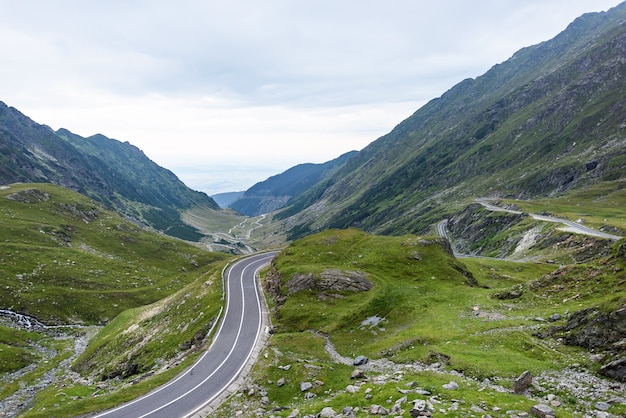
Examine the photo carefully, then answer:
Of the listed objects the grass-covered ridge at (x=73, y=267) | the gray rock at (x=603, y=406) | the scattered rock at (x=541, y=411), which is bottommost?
the gray rock at (x=603, y=406)

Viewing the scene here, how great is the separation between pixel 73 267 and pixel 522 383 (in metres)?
150

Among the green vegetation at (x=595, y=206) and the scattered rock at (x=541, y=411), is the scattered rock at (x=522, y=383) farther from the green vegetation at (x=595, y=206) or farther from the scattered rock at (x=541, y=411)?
the green vegetation at (x=595, y=206)

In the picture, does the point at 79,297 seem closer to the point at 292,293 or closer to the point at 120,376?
the point at 120,376

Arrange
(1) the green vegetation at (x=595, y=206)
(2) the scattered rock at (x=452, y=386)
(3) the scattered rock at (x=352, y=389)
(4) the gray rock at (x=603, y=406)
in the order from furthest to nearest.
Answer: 1. (1) the green vegetation at (x=595, y=206)
2. (3) the scattered rock at (x=352, y=389)
3. (2) the scattered rock at (x=452, y=386)
4. (4) the gray rock at (x=603, y=406)

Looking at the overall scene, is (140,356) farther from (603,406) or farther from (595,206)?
(595,206)

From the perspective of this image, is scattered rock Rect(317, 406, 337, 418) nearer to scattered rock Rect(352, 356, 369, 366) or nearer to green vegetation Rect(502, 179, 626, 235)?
scattered rock Rect(352, 356, 369, 366)

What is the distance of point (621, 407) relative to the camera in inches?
858

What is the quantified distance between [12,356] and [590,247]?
144085mm

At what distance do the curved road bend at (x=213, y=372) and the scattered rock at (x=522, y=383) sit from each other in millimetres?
27479

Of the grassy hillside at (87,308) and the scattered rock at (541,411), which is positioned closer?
the scattered rock at (541,411)

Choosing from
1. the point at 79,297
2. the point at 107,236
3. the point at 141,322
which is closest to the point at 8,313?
the point at 79,297

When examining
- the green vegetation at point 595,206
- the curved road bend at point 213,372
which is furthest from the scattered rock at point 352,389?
the green vegetation at point 595,206

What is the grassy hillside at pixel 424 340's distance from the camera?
26.5m

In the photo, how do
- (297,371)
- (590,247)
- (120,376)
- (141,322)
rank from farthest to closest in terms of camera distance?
(590,247) → (141,322) → (120,376) → (297,371)
